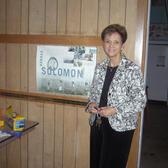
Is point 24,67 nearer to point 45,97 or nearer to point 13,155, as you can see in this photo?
point 45,97

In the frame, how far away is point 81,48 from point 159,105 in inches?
188

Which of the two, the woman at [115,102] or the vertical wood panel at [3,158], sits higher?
the woman at [115,102]

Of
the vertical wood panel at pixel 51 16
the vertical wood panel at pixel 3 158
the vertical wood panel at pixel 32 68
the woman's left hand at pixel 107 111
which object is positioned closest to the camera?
the woman's left hand at pixel 107 111

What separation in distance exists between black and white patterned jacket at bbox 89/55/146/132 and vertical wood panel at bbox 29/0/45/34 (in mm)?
845

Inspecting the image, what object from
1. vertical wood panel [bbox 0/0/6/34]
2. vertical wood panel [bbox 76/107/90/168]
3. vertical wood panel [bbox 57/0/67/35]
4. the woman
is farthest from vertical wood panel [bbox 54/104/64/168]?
vertical wood panel [bbox 0/0/6/34]

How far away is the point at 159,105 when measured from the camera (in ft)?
21.1

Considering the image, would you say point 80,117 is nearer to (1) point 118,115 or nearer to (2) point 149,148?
(1) point 118,115

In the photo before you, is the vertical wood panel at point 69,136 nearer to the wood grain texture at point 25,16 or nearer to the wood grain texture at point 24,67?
the wood grain texture at point 24,67

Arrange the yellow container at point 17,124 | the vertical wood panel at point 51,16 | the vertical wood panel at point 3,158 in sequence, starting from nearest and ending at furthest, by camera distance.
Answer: the yellow container at point 17,124 → the vertical wood panel at point 51,16 → the vertical wood panel at point 3,158

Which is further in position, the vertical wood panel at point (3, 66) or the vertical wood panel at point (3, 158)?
the vertical wood panel at point (3, 158)

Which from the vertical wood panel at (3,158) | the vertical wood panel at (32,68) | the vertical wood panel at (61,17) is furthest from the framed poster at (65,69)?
the vertical wood panel at (3,158)

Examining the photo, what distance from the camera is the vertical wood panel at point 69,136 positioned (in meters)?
2.21

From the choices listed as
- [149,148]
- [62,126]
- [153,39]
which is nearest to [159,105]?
[153,39]

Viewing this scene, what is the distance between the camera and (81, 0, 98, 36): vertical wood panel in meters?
2.04
